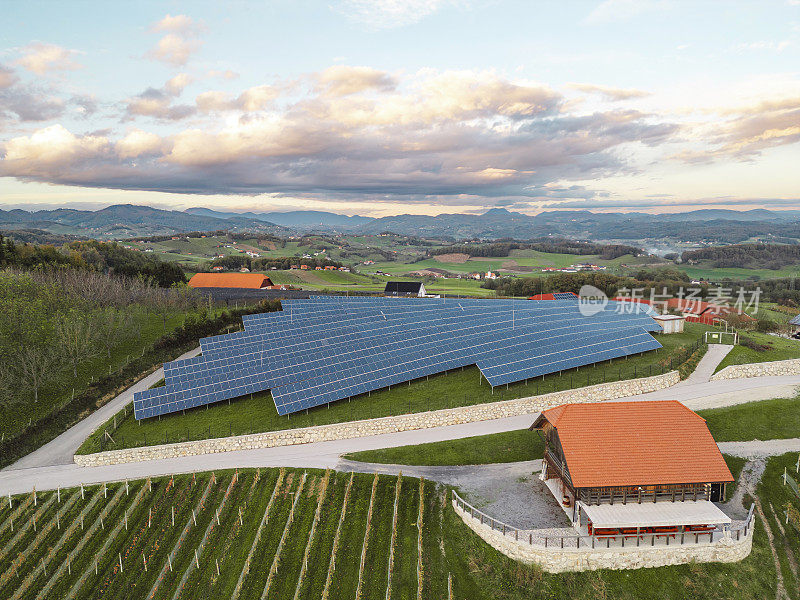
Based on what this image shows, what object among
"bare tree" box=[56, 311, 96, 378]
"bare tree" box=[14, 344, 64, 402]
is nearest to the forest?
"bare tree" box=[56, 311, 96, 378]

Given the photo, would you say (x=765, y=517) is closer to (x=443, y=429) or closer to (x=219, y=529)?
(x=443, y=429)

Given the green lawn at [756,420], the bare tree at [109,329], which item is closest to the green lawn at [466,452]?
the green lawn at [756,420]

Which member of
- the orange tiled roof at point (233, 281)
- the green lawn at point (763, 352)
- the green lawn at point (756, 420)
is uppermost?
the orange tiled roof at point (233, 281)

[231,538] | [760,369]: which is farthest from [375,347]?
[760,369]

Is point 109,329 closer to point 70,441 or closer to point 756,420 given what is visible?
point 70,441

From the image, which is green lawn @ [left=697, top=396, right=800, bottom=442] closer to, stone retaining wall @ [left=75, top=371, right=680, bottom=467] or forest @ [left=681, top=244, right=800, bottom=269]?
stone retaining wall @ [left=75, top=371, right=680, bottom=467]

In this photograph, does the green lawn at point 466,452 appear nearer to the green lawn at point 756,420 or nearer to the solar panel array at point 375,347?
the solar panel array at point 375,347

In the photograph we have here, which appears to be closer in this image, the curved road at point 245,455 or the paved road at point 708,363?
the curved road at point 245,455
